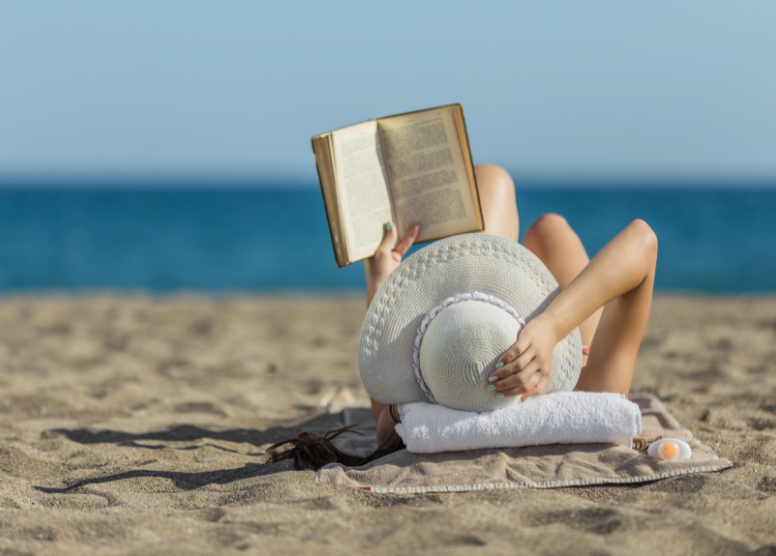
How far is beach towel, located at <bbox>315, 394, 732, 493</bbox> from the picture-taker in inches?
77.9

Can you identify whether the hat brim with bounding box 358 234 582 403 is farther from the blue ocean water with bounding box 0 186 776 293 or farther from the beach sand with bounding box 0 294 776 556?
the blue ocean water with bounding box 0 186 776 293

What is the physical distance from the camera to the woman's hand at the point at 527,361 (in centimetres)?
185

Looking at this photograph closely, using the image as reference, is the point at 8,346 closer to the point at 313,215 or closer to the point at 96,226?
the point at 96,226

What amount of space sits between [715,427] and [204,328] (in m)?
4.07

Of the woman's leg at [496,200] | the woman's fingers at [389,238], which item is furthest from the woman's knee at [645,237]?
the woman's fingers at [389,238]

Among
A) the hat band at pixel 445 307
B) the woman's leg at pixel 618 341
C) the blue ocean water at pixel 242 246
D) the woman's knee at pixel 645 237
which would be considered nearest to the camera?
the hat band at pixel 445 307

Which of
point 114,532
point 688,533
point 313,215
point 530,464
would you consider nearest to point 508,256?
point 530,464

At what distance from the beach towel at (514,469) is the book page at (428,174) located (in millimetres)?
787

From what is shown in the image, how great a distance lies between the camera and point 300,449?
2.31 meters

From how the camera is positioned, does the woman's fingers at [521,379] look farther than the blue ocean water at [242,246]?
No

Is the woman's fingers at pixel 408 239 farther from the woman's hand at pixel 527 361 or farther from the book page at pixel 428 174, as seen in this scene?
the woman's hand at pixel 527 361

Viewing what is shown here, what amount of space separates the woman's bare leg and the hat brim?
606 mm

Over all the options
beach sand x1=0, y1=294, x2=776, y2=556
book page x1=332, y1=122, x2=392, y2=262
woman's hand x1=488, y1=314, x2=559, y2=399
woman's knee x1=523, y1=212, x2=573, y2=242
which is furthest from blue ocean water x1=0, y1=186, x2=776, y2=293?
woman's hand x1=488, y1=314, x2=559, y2=399

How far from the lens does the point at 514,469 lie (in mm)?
2018
